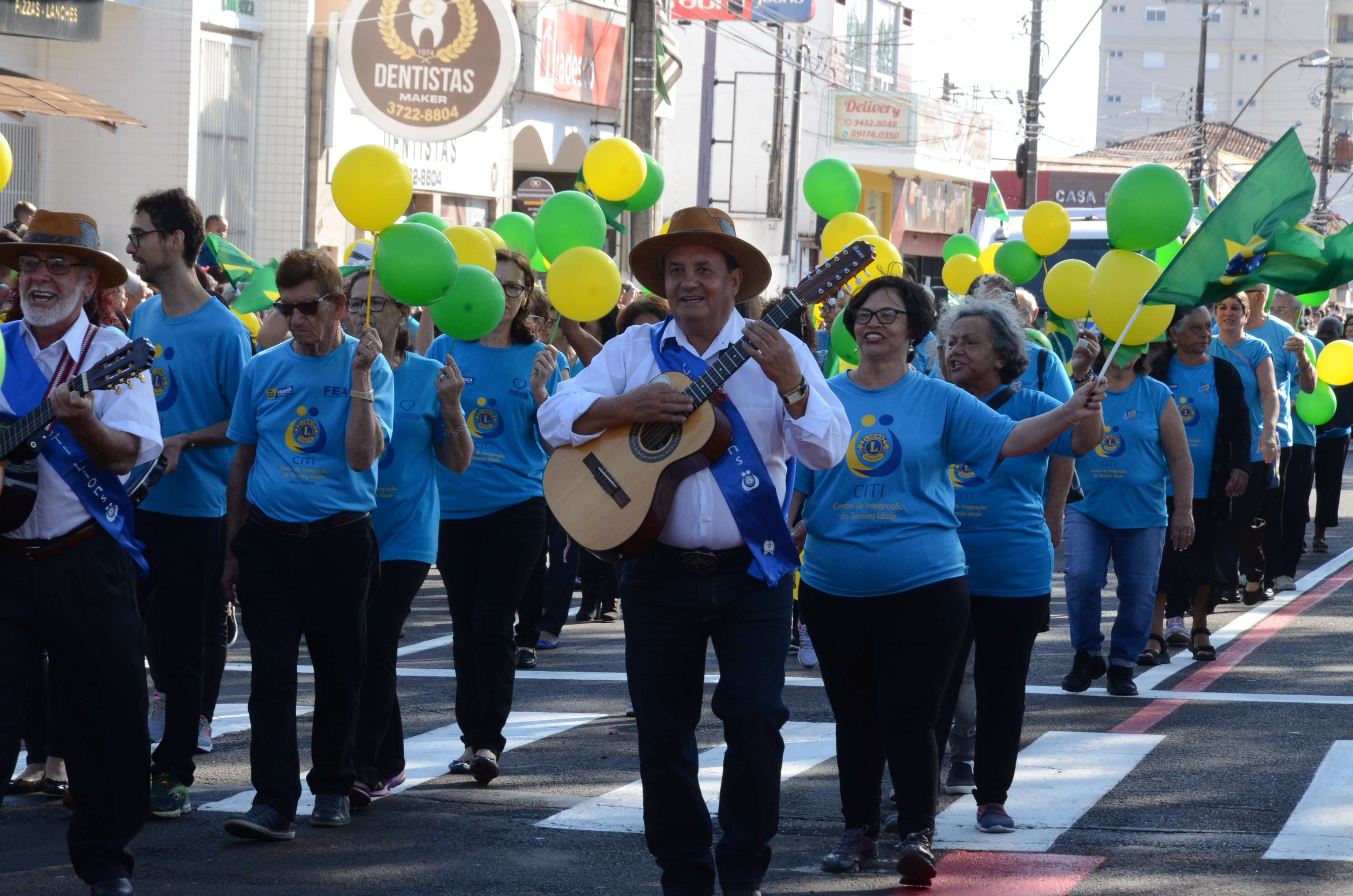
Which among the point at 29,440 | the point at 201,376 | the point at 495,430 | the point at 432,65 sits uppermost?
the point at 432,65

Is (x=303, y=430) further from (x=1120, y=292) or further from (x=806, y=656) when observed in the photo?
(x=806, y=656)

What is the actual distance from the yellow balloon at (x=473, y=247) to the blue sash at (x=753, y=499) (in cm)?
313

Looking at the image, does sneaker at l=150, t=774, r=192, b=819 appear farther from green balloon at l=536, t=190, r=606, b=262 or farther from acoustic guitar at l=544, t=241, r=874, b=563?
green balloon at l=536, t=190, r=606, b=262

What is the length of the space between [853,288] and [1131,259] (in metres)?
1.53

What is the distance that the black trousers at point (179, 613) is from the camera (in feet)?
21.5

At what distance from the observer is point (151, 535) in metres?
6.62

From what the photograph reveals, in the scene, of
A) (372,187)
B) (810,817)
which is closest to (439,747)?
(810,817)

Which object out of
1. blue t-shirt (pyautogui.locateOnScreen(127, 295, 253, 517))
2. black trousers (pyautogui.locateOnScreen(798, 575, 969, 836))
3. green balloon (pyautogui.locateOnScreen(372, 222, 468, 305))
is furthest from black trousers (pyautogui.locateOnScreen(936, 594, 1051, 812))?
blue t-shirt (pyautogui.locateOnScreen(127, 295, 253, 517))

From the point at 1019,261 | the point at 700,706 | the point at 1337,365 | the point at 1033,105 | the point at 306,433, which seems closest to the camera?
the point at 700,706

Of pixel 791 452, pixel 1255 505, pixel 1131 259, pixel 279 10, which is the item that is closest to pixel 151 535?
pixel 791 452

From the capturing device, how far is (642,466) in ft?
17.0

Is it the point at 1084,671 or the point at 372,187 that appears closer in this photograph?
the point at 372,187

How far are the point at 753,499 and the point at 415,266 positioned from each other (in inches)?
88.6

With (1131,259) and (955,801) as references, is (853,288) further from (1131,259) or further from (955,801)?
(955,801)
